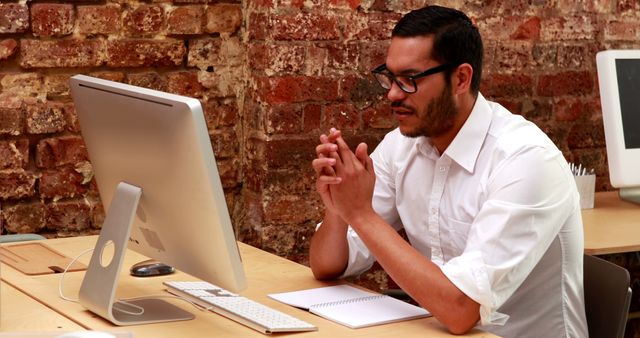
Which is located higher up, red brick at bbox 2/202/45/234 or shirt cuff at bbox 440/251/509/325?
shirt cuff at bbox 440/251/509/325

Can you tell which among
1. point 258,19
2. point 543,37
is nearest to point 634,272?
point 543,37

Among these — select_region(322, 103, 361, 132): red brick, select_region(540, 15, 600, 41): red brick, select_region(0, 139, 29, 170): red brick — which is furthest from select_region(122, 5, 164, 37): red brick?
select_region(540, 15, 600, 41): red brick

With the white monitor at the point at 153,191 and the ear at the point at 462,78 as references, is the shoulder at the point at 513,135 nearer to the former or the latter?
the ear at the point at 462,78

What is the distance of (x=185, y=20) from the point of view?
10.4 feet

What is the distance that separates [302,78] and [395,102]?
31.4 inches

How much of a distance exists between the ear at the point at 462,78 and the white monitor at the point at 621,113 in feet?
3.70

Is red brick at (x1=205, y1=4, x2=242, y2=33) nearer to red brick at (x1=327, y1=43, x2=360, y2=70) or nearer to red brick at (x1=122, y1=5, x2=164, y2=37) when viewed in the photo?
red brick at (x1=122, y1=5, x2=164, y2=37)

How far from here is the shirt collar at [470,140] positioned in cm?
238

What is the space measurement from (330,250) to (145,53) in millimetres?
1014

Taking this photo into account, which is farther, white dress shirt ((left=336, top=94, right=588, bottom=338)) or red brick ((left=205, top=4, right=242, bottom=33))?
red brick ((left=205, top=4, right=242, bottom=33))

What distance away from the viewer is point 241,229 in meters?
3.32

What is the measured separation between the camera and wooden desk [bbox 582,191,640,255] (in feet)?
9.67

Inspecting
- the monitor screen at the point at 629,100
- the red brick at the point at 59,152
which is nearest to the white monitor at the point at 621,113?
the monitor screen at the point at 629,100

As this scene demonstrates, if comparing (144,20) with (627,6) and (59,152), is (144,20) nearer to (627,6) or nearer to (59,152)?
(59,152)
